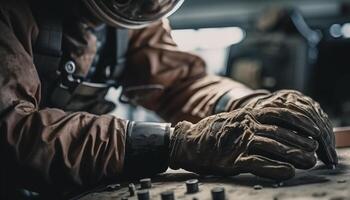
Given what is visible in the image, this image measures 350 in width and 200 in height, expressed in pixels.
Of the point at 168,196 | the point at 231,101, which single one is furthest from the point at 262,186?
the point at 231,101

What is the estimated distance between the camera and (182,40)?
6.23m

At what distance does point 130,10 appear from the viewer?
1222mm

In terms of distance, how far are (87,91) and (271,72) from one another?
2.40 meters

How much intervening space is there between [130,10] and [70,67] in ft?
0.71

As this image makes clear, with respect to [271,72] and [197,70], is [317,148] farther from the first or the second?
[271,72]

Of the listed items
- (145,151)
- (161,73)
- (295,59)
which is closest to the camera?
(145,151)

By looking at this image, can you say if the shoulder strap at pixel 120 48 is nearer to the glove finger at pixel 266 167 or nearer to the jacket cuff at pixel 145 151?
the jacket cuff at pixel 145 151

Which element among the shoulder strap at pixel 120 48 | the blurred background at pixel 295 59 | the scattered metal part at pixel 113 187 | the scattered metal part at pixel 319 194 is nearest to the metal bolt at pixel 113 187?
the scattered metal part at pixel 113 187

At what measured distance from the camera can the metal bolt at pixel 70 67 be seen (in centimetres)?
129

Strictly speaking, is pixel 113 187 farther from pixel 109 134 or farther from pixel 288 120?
pixel 288 120

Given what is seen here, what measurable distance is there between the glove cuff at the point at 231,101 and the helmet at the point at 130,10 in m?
0.28

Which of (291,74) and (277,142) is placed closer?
(277,142)

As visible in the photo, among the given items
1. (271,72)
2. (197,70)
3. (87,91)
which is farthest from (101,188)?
(271,72)

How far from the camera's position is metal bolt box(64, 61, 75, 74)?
129cm
